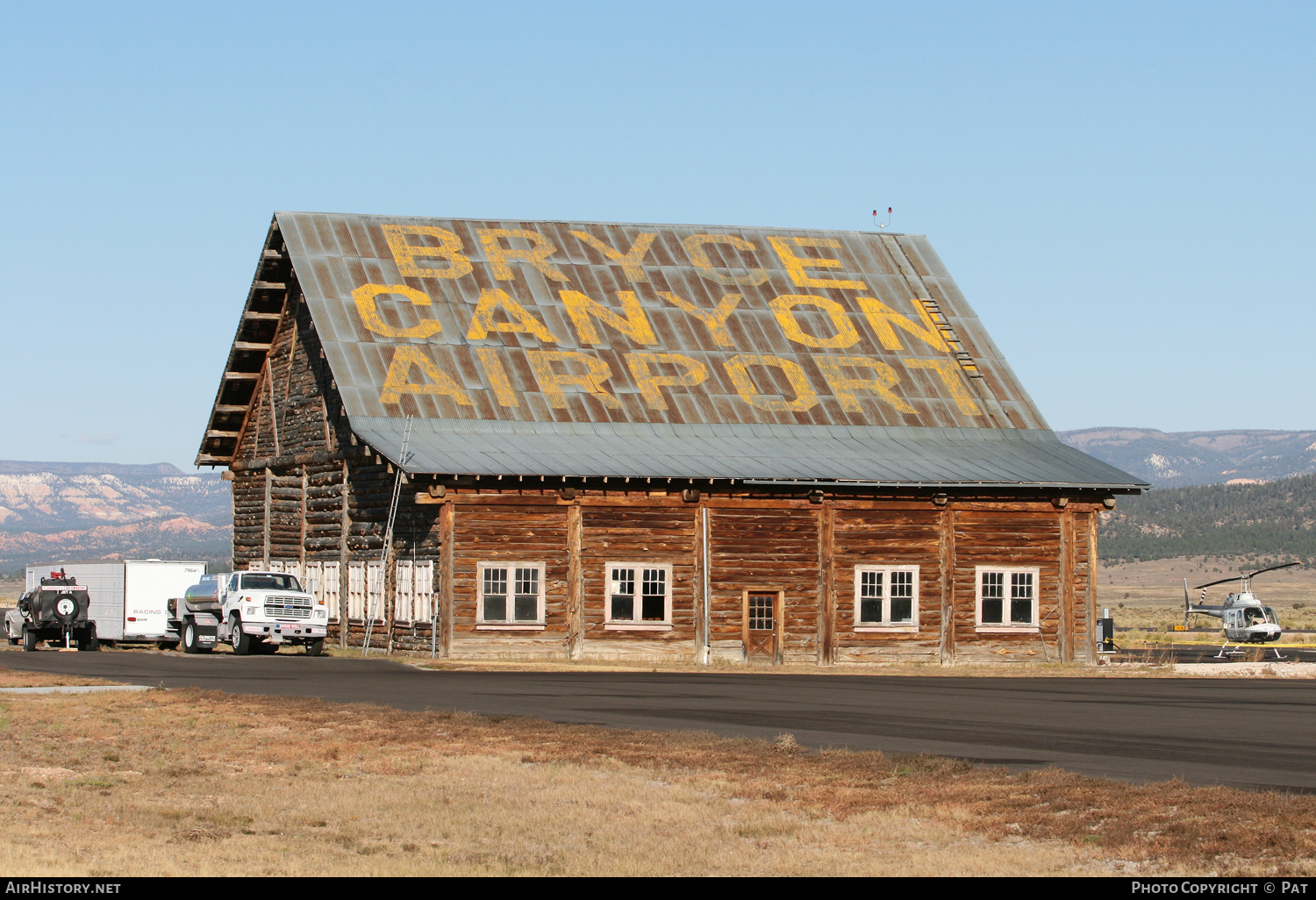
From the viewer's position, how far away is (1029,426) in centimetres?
4694

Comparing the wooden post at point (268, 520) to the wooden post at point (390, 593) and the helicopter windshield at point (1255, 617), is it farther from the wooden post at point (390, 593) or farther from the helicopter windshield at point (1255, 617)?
the helicopter windshield at point (1255, 617)

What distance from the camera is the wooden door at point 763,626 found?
1645 inches

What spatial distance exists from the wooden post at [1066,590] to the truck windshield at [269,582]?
19.2 m

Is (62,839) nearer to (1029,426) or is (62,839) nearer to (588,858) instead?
(588,858)

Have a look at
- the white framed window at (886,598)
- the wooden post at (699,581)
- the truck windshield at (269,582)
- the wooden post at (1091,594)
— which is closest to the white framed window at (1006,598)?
the wooden post at (1091,594)

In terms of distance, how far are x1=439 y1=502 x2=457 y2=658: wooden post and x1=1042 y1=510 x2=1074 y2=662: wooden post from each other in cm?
1551

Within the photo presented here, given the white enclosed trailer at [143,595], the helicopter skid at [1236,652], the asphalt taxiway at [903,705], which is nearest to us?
the asphalt taxiway at [903,705]

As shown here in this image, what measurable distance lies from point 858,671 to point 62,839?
94.1ft

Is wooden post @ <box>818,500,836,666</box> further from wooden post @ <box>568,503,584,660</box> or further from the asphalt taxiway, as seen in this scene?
wooden post @ <box>568,503,584,660</box>

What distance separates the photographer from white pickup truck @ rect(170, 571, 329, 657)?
41.1m

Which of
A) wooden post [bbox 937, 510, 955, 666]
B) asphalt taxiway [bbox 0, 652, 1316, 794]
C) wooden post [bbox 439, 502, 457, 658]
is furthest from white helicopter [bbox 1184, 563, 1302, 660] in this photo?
wooden post [bbox 439, 502, 457, 658]

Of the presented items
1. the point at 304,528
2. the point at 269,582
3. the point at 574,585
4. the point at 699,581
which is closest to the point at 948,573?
the point at 699,581
